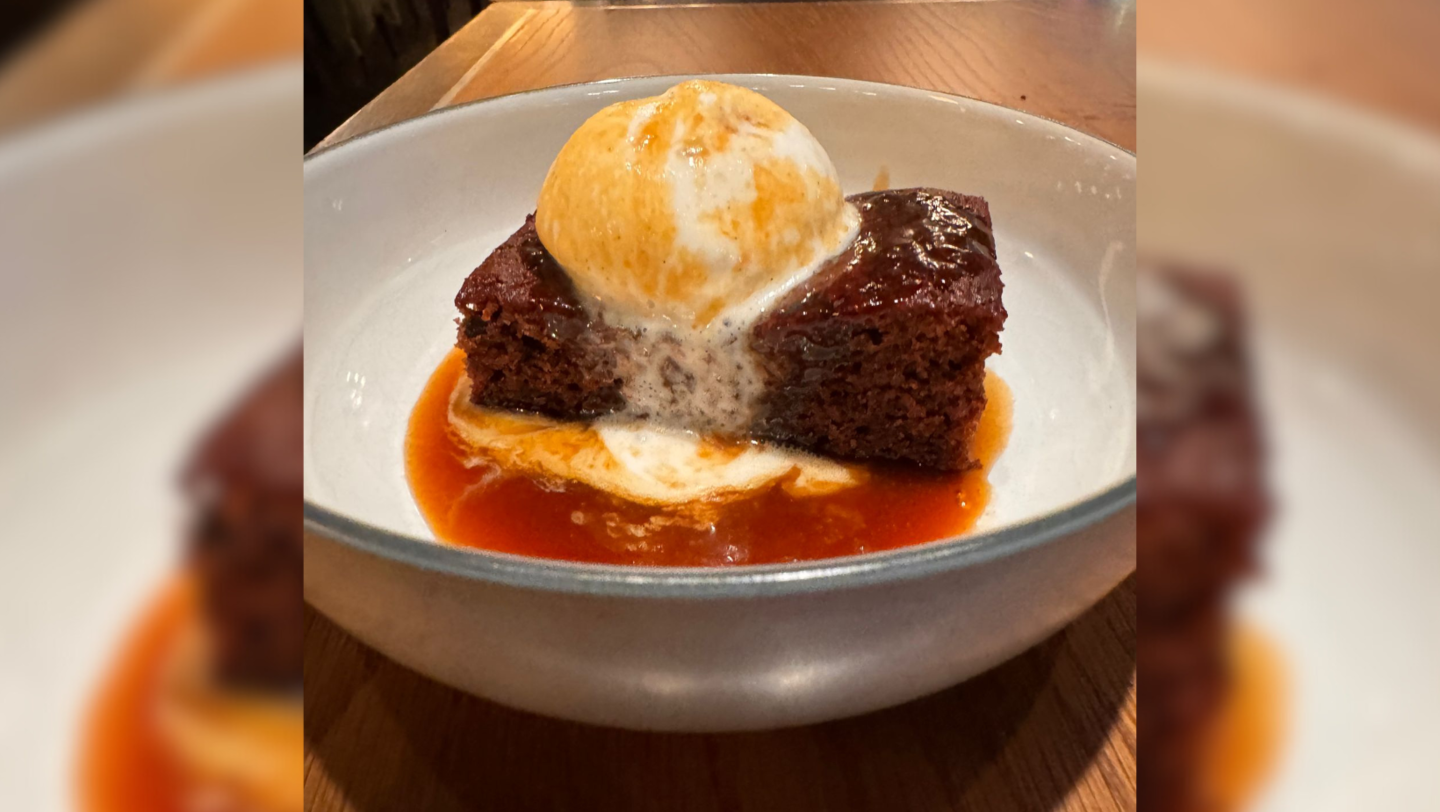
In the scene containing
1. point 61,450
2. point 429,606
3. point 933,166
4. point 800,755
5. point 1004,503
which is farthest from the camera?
point 933,166

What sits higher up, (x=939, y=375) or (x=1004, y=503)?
(x=939, y=375)

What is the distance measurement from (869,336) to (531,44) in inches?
50.4

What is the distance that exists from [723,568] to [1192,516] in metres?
0.32

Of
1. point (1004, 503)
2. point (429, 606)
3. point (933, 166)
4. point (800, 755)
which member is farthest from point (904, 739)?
point (933, 166)

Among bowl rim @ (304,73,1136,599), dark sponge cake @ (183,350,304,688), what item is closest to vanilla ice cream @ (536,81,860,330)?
bowl rim @ (304,73,1136,599)

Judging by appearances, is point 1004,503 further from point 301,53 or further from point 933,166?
point 301,53

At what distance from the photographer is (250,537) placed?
31cm

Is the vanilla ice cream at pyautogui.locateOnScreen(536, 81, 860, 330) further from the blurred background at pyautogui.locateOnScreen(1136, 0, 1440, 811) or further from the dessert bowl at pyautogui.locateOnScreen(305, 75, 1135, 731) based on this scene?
the blurred background at pyautogui.locateOnScreen(1136, 0, 1440, 811)

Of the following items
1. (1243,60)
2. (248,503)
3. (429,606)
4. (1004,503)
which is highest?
(1243,60)

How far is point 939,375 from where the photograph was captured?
1.19 metres

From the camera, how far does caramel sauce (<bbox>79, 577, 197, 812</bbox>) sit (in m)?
0.27

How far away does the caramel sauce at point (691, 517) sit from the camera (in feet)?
3.61

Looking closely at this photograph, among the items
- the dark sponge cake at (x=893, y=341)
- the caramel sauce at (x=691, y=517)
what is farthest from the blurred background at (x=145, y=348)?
the dark sponge cake at (x=893, y=341)

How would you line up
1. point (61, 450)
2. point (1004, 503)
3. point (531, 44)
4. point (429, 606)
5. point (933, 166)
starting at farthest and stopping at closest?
point (531, 44)
point (933, 166)
point (1004, 503)
point (429, 606)
point (61, 450)
